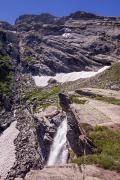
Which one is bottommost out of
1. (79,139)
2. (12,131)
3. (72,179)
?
(12,131)

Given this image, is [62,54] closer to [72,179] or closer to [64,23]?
[64,23]

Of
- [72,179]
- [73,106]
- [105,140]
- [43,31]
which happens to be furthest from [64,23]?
[72,179]

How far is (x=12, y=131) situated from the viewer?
3115 inches

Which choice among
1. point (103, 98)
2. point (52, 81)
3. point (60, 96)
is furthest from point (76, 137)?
point (52, 81)

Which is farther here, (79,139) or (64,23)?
(64,23)

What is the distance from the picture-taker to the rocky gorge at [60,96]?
113ft

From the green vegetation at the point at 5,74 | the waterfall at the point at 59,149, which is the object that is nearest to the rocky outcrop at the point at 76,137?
the waterfall at the point at 59,149

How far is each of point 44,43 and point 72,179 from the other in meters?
138

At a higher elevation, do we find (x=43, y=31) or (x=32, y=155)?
(x=43, y=31)

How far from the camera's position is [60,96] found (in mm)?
52750

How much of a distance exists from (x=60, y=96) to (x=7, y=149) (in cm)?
2014

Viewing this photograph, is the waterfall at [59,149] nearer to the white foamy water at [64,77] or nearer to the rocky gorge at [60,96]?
the rocky gorge at [60,96]

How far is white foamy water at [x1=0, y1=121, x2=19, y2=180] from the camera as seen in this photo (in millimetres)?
59469

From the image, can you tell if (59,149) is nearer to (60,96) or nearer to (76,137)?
(60,96)
